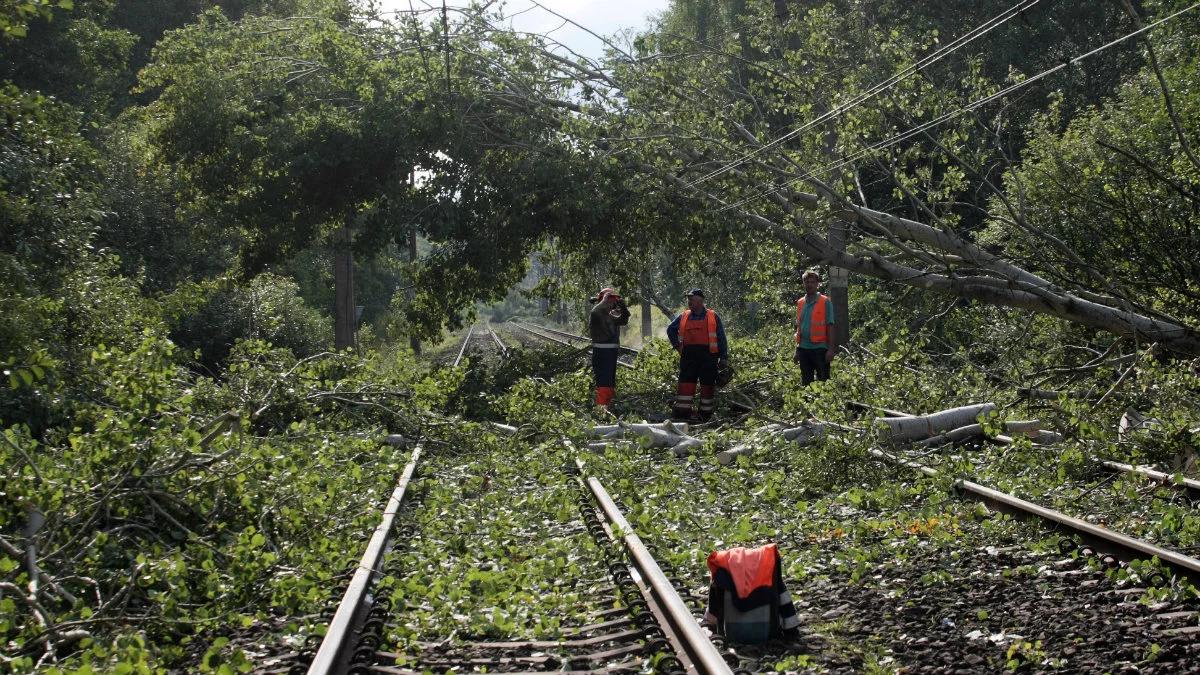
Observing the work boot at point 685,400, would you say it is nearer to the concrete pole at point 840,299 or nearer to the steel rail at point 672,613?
the concrete pole at point 840,299

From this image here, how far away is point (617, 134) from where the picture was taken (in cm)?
1944

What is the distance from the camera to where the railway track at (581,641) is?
5.19 metres

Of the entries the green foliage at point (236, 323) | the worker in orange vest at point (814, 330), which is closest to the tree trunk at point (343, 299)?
the green foliage at point (236, 323)

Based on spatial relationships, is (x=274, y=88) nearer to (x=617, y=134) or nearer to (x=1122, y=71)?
(x=617, y=134)

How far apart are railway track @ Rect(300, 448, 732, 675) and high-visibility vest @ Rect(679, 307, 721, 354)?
9.04 m

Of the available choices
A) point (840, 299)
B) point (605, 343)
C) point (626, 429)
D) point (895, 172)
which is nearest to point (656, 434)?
point (626, 429)

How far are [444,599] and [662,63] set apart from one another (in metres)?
14.2

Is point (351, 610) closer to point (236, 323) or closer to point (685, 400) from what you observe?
point (685, 400)

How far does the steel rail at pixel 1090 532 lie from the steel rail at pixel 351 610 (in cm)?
423

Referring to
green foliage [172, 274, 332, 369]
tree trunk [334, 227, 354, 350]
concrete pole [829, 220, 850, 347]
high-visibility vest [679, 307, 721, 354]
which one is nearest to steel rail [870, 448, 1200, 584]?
high-visibility vest [679, 307, 721, 354]

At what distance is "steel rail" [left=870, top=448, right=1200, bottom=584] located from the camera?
610 centimetres

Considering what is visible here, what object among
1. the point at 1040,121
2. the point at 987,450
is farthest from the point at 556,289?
the point at 987,450

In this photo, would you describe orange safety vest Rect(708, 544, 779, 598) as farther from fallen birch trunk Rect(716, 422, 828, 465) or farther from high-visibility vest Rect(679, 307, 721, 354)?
high-visibility vest Rect(679, 307, 721, 354)

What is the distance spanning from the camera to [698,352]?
53.2 ft
